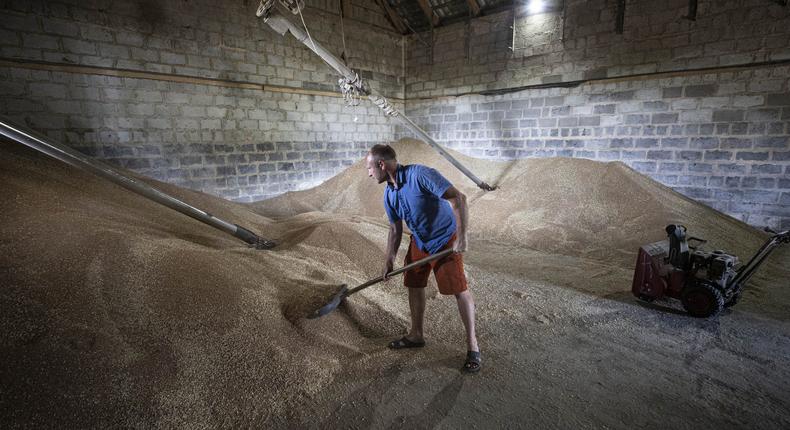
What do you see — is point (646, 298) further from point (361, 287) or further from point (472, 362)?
point (361, 287)

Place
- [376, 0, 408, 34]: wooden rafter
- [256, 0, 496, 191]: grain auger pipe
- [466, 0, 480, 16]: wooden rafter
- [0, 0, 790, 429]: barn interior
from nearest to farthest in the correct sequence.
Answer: [0, 0, 790, 429]: barn interior → [256, 0, 496, 191]: grain auger pipe → [466, 0, 480, 16]: wooden rafter → [376, 0, 408, 34]: wooden rafter

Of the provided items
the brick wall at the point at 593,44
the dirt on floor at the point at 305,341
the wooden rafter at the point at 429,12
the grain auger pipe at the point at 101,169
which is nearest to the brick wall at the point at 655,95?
the brick wall at the point at 593,44

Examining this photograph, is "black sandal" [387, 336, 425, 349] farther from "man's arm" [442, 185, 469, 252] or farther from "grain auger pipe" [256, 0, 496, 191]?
"grain auger pipe" [256, 0, 496, 191]

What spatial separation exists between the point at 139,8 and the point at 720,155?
10269 millimetres

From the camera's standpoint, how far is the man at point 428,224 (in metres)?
2.52

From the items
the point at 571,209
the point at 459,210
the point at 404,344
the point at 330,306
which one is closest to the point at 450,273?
the point at 459,210

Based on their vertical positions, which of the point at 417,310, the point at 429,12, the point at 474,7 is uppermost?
the point at 429,12

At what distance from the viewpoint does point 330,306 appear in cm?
302

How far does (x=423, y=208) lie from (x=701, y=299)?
281 cm

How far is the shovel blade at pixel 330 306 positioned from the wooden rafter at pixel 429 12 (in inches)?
338

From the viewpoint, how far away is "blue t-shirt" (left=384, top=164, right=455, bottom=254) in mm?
2608

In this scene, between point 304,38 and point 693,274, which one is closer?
point 693,274

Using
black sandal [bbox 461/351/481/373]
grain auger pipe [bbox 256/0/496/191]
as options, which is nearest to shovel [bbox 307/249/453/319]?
black sandal [bbox 461/351/481/373]

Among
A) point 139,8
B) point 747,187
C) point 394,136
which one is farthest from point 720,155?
point 139,8
